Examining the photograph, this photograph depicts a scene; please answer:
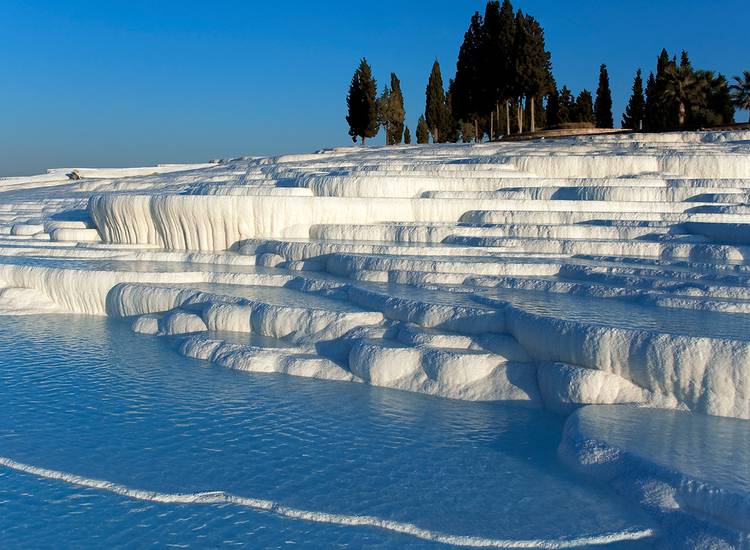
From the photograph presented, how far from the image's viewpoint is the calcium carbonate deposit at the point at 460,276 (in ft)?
17.6

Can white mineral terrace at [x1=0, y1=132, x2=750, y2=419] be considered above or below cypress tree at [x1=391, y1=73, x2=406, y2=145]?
below

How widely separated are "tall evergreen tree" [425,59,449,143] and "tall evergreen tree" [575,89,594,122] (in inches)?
378

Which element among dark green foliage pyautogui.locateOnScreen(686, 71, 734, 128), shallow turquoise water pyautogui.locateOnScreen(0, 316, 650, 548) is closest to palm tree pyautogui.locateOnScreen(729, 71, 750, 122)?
dark green foliage pyautogui.locateOnScreen(686, 71, 734, 128)

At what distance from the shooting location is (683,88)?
3042 centimetres

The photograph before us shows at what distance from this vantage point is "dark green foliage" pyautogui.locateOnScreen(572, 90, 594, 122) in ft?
145

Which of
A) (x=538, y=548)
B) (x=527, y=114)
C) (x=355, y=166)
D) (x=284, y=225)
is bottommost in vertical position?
(x=538, y=548)

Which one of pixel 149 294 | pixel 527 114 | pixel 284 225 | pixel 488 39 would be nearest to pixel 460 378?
pixel 149 294

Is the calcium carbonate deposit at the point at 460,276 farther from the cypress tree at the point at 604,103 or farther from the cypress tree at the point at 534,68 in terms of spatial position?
the cypress tree at the point at 604,103

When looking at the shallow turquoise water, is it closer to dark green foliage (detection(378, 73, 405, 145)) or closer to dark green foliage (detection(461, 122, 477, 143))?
dark green foliage (detection(378, 73, 405, 145))

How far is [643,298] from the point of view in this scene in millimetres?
6863

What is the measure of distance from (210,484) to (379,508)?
3.31 feet

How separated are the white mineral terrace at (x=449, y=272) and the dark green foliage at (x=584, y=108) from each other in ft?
95.8

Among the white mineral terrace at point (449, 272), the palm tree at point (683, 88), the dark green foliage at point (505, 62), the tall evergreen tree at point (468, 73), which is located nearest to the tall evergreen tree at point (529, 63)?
the dark green foliage at point (505, 62)

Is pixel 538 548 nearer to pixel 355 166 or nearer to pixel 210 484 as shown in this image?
pixel 210 484
